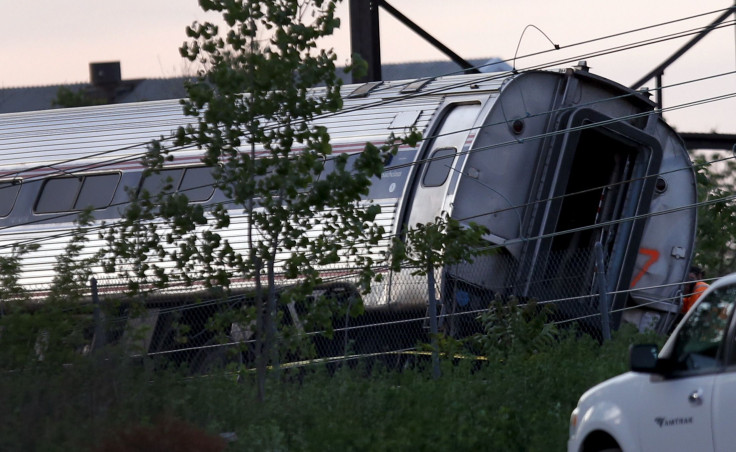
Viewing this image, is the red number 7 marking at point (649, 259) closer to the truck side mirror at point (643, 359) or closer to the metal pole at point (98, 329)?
the metal pole at point (98, 329)

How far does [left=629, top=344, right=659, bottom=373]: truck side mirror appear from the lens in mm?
6723

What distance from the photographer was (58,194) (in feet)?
54.7

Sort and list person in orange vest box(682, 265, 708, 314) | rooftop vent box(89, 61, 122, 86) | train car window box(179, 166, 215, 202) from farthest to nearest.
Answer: rooftop vent box(89, 61, 122, 86), train car window box(179, 166, 215, 202), person in orange vest box(682, 265, 708, 314)

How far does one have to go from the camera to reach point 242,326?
11.1 m

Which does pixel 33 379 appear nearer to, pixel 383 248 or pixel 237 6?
pixel 237 6

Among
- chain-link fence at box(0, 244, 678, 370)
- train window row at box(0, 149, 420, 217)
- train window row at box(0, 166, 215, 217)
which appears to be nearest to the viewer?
chain-link fence at box(0, 244, 678, 370)

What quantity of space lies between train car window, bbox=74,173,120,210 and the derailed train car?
0.02m

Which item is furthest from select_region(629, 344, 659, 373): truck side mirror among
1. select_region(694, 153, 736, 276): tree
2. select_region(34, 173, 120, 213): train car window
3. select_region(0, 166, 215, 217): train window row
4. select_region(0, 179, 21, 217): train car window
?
select_region(694, 153, 736, 276): tree

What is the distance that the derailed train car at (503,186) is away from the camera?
13.8 meters

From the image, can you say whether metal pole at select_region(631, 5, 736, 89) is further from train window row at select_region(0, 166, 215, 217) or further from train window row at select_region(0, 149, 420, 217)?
train window row at select_region(0, 166, 215, 217)

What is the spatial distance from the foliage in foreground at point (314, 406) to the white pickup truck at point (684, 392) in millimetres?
2451

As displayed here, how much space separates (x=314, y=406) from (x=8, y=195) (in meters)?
8.14

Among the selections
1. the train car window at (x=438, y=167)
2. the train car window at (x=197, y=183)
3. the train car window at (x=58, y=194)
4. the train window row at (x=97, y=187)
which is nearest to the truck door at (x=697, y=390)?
the train car window at (x=438, y=167)

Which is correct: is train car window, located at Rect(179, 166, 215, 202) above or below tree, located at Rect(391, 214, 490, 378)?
above
